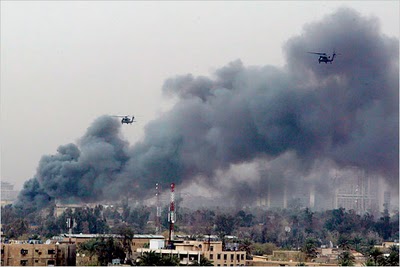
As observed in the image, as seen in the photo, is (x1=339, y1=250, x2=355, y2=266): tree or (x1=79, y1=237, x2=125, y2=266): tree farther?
(x1=79, y1=237, x2=125, y2=266): tree

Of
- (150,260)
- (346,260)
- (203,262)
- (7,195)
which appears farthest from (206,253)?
(7,195)

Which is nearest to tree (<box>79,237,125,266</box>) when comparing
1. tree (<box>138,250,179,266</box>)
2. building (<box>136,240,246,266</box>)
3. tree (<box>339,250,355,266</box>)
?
building (<box>136,240,246,266</box>)

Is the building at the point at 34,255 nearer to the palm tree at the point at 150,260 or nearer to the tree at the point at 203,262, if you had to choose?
the palm tree at the point at 150,260

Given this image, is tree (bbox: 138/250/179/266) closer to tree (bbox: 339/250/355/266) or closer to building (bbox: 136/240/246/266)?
building (bbox: 136/240/246/266)

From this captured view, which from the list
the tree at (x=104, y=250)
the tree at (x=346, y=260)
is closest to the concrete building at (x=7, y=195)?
the tree at (x=104, y=250)

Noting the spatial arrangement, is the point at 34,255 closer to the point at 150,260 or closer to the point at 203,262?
the point at 150,260

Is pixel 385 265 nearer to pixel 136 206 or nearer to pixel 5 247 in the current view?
pixel 5 247
